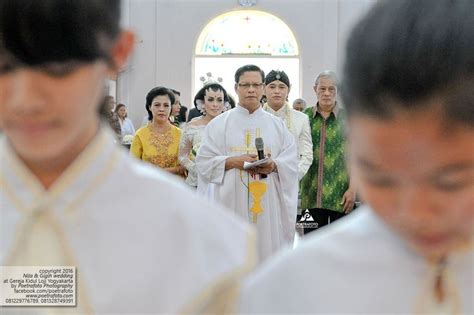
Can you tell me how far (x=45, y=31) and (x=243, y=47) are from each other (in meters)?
16.1

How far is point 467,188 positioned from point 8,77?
22.5 inches

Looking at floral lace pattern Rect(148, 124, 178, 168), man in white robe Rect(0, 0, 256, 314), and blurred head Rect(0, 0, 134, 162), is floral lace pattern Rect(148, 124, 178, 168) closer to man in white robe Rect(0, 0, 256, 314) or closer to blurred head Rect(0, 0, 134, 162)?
man in white robe Rect(0, 0, 256, 314)

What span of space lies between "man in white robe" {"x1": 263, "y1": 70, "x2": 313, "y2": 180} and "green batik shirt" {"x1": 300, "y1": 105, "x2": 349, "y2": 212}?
0.06 m

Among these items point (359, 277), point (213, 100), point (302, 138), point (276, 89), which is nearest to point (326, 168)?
point (302, 138)

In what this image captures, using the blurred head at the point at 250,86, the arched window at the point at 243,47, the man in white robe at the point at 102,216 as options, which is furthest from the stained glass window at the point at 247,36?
the man in white robe at the point at 102,216

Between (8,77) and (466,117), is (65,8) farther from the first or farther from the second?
(466,117)

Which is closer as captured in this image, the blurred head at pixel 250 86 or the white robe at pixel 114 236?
the white robe at pixel 114 236

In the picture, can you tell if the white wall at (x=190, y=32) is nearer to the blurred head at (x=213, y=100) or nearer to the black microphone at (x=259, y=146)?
the blurred head at (x=213, y=100)

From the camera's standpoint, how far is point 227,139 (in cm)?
557

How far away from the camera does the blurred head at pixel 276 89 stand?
6668mm

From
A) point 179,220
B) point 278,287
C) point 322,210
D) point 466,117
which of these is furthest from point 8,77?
point 322,210

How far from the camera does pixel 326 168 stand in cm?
607

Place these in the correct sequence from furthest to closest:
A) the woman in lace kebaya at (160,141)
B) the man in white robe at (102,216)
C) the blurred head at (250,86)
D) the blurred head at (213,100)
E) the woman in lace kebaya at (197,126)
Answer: the blurred head at (213,100) < the woman in lace kebaya at (160,141) < the woman in lace kebaya at (197,126) < the blurred head at (250,86) < the man in white robe at (102,216)

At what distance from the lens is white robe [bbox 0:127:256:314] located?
1.21 meters
